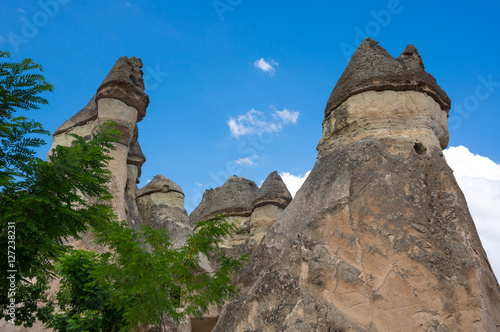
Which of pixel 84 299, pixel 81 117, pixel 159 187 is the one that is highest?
pixel 81 117

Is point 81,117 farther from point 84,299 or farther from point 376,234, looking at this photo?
point 376,234

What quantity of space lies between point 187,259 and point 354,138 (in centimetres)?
411

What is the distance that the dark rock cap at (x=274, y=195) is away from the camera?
1919 centimetres

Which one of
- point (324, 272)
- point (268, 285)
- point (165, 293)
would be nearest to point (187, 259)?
point (165, 293)

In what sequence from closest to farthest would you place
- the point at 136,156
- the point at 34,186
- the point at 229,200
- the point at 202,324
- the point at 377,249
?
the point at 34,186 → the point at 377,249 → the point at 202,324 → the point at 136,156 → the point at 229,200

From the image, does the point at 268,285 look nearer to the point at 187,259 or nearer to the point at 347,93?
the point at 187,259

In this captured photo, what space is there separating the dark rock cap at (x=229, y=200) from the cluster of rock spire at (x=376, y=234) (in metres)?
11.7

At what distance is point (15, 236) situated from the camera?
4898mm

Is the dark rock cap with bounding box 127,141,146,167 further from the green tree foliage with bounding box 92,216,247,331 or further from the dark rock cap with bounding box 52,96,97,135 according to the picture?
the green tree foliage with bounding box 92,216,247,331

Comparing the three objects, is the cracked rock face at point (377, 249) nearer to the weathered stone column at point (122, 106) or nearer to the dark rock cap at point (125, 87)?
the weathered stone column at point (122, 106)

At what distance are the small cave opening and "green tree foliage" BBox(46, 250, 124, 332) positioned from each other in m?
6.66

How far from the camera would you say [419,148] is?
7984mm

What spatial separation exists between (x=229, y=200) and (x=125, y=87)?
744cm

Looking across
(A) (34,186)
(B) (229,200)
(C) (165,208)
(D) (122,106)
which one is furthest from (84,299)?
(B) (229,200)
